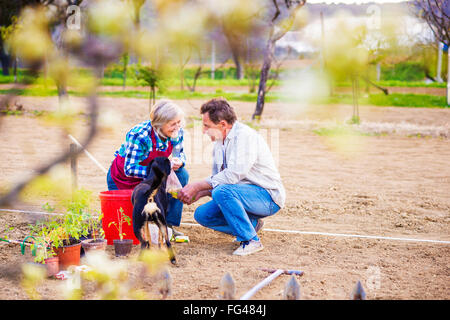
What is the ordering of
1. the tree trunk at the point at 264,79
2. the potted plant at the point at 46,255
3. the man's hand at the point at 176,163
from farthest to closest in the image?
the tree trunk at the point at 264,79
the man's hand at the point at 176,163
the potted plant at the point at 46,255

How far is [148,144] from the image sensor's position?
146 inches

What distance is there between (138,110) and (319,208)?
1066cm

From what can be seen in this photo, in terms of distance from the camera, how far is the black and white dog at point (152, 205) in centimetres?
324

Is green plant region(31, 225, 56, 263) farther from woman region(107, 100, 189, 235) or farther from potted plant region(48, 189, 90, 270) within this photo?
woman region(107, 100, 189, 235)

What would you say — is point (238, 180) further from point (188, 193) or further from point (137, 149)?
point (137, 149)

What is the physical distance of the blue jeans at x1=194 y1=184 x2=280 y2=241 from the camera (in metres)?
3.59

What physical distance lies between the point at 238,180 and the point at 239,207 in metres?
0.19

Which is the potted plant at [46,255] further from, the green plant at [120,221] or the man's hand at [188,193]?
the man's hand at [188,193]

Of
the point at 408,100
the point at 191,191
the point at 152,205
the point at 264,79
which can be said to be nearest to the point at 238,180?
the point at 191,191

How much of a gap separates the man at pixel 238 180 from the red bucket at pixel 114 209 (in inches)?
15.0

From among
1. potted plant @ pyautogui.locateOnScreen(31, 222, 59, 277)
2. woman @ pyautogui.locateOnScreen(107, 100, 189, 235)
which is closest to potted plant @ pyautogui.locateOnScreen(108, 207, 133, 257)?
woman @ pyautogui.locateOnScreen(107, 100, 189, 235)

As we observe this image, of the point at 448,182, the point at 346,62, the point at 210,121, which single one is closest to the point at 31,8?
the point at 210,121

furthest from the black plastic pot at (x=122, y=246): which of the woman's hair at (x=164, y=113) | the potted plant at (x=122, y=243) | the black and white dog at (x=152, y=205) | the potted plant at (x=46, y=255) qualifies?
the woman's hair at (x=164, y=113)
